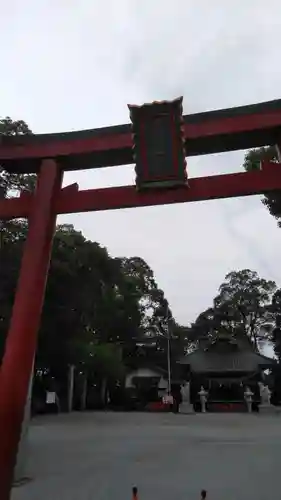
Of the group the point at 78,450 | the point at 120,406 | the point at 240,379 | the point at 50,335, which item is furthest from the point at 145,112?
the point at 120,406

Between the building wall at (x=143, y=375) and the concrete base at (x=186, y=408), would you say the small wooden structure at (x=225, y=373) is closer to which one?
the concrete base at (x=186, y=408)

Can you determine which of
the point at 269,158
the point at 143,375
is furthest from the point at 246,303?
the point at 269,158

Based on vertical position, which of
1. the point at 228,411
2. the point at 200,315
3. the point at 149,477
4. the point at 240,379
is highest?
the point at 200,315

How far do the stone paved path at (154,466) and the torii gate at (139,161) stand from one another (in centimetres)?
356

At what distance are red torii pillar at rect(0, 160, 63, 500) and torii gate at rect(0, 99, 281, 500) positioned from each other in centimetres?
1

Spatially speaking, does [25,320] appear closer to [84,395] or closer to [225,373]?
[225,373]

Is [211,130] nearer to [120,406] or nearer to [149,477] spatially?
[149,477]

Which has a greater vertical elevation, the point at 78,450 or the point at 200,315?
the point at 200,315

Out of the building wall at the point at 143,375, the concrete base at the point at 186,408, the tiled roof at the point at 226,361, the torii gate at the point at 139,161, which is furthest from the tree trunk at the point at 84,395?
the torii gate at the point at 139,161

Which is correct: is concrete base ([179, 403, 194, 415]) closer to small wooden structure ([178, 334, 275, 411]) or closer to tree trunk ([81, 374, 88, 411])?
small wooden structure ([178, 334, 275, 411])

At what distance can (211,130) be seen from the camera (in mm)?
7051

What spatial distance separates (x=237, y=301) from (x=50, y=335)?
1228 inches

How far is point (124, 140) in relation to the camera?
7.28m

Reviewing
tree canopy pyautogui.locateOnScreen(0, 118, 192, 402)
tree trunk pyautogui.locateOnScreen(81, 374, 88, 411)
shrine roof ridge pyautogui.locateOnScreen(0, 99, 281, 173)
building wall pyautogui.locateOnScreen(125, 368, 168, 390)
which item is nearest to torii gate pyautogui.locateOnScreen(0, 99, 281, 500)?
shrine roof ridge pyautogui.locateOnScreen(0, 99, 281, 173)
